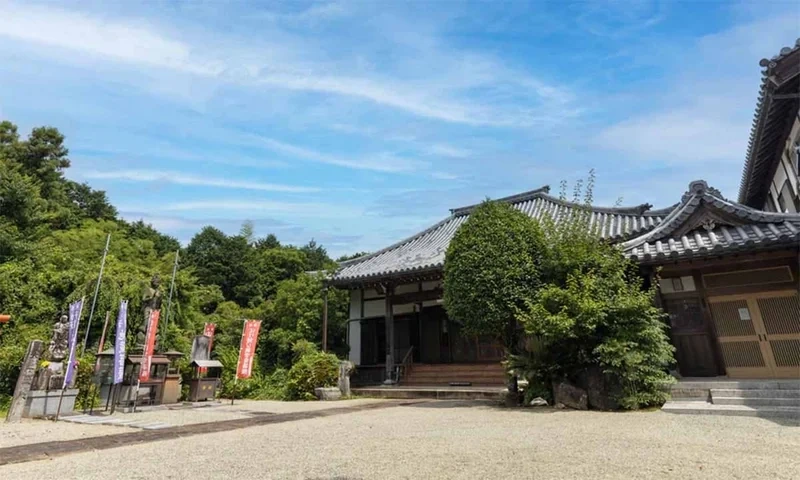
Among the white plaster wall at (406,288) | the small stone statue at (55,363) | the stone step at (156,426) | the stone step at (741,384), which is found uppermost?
the white plaster wall at (406,288)

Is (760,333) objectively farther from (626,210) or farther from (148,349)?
(148,349)

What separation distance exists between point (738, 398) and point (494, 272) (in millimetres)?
4484

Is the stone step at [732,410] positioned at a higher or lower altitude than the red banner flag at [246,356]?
lower

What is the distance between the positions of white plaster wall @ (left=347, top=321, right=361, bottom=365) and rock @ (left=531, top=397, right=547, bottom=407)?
29.2 ft

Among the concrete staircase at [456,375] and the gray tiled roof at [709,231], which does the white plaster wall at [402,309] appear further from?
the gray tiled roof at [709,231]

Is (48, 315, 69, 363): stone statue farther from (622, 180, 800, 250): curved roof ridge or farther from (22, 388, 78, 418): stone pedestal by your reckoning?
(622, 180, 800, 250): curved roof ridge

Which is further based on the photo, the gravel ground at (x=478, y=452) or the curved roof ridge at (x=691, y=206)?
the curved roof ridge at (x=691, y=206)

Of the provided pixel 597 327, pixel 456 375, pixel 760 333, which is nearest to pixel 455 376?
Answer: pixel 456 375

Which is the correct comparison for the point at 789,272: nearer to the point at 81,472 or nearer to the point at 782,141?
the point at 782,141

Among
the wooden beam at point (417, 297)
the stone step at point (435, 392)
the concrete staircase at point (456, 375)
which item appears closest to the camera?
the stone step at point (435, 392)

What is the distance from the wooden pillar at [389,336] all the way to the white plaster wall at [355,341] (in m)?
2.13

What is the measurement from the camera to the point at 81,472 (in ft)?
12.6

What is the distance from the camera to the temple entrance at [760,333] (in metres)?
7.89

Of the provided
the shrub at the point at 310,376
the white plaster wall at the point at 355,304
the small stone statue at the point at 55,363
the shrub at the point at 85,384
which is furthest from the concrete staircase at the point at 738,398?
the shrub at the point at 85,384
